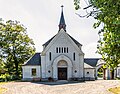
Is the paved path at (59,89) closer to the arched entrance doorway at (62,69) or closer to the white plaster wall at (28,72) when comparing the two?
the arched entrance doorway at (62,69)

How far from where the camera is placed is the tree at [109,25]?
10.6 meters

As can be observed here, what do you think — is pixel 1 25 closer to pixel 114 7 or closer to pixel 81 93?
pixel 81 93

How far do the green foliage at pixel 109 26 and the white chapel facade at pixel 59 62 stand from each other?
35465mm

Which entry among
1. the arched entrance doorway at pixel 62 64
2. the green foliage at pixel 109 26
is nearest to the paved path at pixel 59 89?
the green foliage at pixel 109 26

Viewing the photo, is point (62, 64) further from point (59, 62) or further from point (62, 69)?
point (62, 69)

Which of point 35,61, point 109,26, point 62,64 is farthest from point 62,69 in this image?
point 109,26

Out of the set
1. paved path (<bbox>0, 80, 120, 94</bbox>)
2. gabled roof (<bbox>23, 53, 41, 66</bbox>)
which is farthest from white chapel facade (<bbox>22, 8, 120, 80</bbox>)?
paved path (<bbox>0, 80, 120, 94</bbox>)

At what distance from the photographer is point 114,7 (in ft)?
34.8

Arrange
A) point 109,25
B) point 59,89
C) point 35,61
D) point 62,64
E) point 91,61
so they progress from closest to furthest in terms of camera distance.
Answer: point 109,25
point 59,89
point 62,64
point 35,61
point 91,61

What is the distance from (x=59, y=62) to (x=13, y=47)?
13.2m

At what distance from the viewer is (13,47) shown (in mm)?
59250

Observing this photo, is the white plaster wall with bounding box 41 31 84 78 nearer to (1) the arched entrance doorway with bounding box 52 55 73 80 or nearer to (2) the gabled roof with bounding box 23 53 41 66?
(1) the arched entrance doorway with bounding box 52 55 73 80

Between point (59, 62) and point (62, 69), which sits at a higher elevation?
point (59, 62)

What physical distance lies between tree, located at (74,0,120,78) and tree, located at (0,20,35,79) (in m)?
45.5
